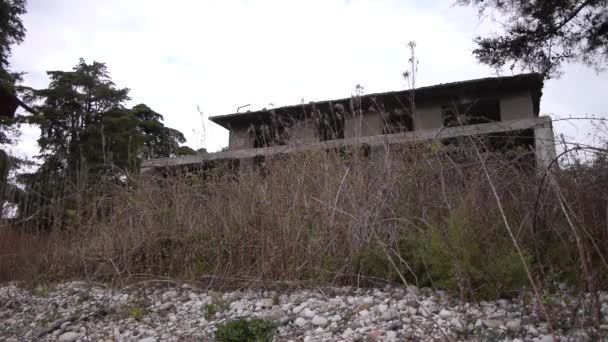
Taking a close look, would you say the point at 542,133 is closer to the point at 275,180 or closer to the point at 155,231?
the point at 275,180

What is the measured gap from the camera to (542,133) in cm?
744

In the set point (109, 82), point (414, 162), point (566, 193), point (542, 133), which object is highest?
point (109, 82)

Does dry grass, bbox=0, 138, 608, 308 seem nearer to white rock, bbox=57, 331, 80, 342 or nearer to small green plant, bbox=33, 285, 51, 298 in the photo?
small green plant, bbox=33, 285, 51, 298

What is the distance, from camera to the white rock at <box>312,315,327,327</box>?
7.85 feet

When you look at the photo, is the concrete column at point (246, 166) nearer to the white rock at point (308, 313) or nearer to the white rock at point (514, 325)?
the white rock at point (308, 313)

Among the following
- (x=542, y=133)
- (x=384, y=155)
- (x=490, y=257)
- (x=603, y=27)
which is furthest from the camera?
(x=542, y=133)

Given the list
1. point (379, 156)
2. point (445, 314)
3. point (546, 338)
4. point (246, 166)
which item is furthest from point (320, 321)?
point (246, 166)

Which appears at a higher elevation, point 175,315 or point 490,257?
point 490,257

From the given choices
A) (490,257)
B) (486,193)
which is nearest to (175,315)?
(490,257)

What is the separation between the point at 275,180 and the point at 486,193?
1.70 metres

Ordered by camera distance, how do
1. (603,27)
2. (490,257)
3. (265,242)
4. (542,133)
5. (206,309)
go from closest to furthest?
(490,257)
(206,309)
(265,242)
(603,27)
(542,133)

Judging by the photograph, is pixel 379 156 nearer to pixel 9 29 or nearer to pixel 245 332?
pixel 245 332

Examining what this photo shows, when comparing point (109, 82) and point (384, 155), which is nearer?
point (384, 155)

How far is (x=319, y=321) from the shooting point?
2.41m
